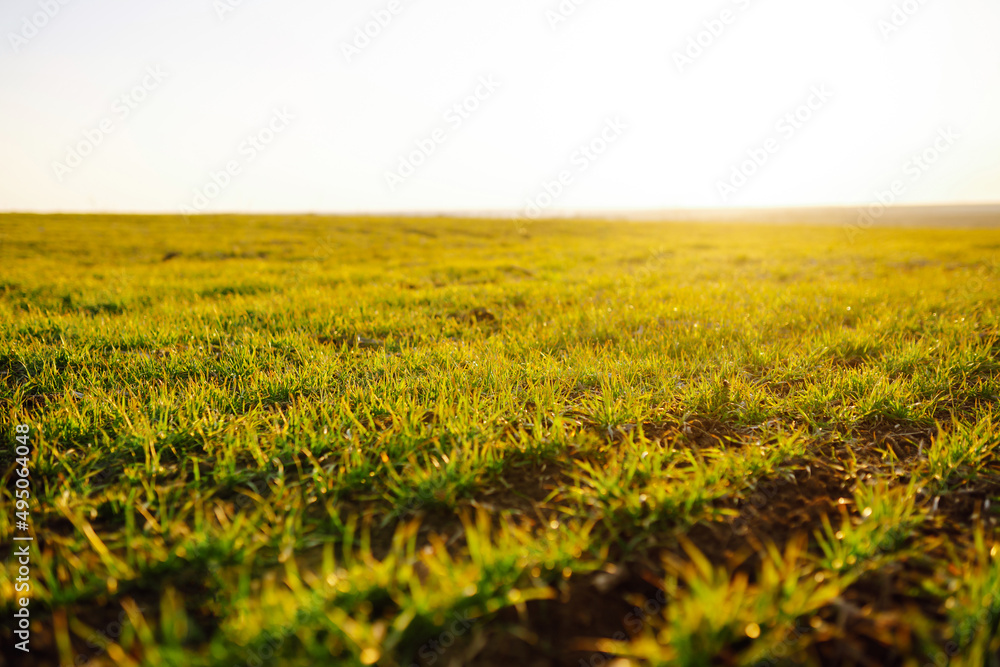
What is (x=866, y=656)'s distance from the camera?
1.73 metres

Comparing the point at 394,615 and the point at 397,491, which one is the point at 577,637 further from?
the point at 397,491

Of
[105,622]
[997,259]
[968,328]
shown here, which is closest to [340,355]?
[105,622]

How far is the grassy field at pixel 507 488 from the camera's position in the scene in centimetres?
178

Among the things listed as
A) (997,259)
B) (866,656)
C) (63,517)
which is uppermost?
(997,259)

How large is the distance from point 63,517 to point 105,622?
0.97m

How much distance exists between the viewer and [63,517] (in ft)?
8.27

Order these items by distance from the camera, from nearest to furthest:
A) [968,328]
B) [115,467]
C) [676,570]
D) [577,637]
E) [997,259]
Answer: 1. [577,637]
2. [676,570]
3. [115,467]
4. [968,328]
5. [997,259]

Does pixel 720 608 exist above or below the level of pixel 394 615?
above

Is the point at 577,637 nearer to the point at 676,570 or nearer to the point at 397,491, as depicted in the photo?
the point at 676,570

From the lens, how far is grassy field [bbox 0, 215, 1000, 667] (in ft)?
5.85

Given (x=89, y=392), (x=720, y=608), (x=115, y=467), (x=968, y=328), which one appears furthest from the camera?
(x=968, y=328)

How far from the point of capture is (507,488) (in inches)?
109

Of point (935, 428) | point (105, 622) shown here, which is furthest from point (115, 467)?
point (935, 428)

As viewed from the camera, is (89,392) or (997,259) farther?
(997,259)
